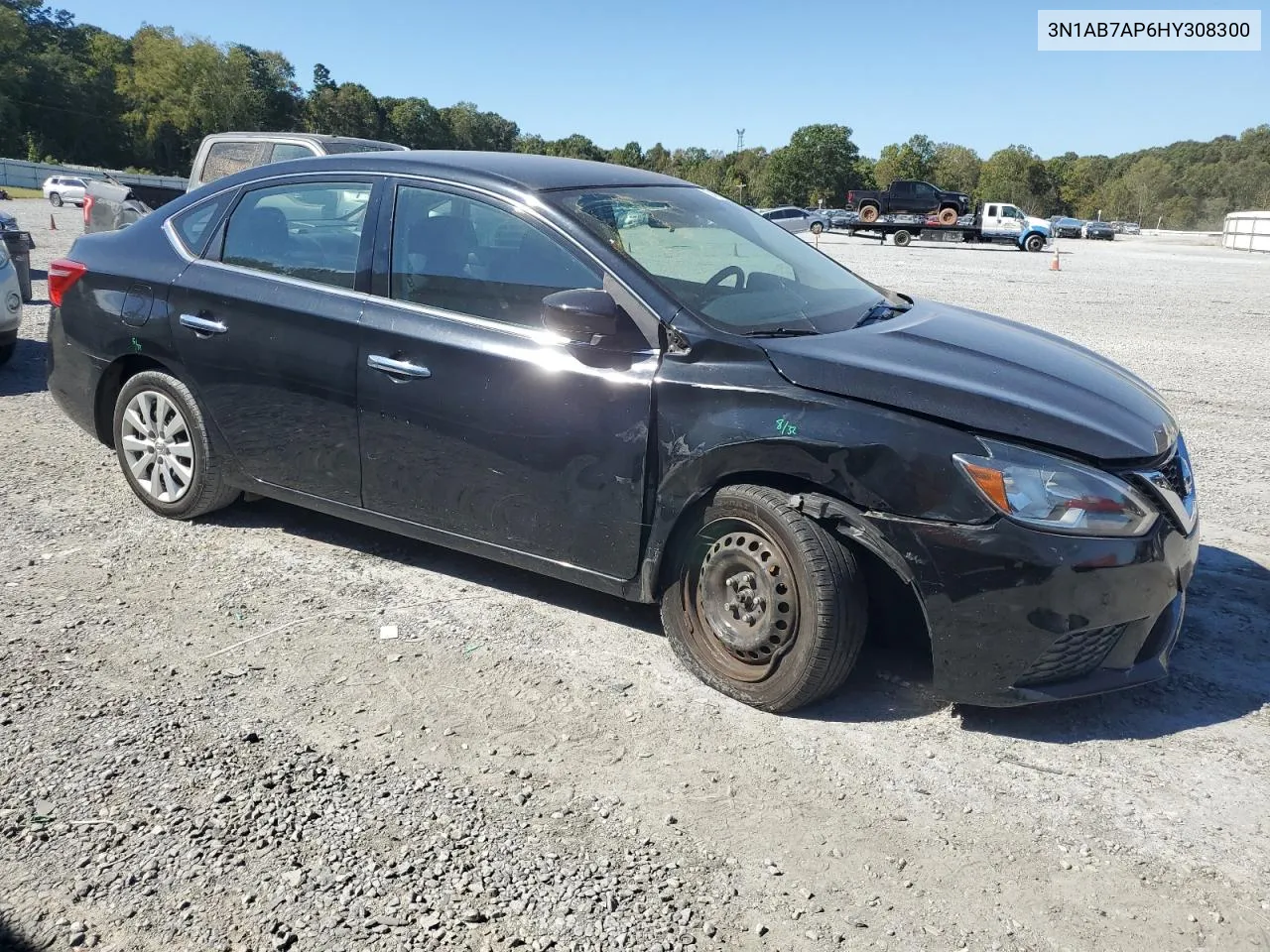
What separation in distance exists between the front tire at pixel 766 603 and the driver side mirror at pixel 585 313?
2.31ft

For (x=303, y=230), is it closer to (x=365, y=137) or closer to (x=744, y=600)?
(x=744, y=600)

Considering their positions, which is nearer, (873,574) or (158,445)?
(873,574)

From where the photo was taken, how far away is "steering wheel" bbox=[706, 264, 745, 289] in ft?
13.3

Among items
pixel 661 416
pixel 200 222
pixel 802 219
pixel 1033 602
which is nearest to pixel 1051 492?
pixel 1033 602

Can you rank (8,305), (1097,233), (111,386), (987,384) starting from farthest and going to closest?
(1097,233)
(8,305)
(111,386)
(987,384)

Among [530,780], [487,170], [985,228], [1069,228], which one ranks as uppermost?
[1069,228]

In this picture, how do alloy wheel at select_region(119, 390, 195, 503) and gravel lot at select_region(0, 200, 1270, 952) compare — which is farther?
alloy wheel at select_region(119, 390, 195, 503)

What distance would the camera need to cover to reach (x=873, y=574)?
11.5 ft

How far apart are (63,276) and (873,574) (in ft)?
14.0

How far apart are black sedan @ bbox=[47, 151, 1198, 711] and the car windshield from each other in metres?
0.02

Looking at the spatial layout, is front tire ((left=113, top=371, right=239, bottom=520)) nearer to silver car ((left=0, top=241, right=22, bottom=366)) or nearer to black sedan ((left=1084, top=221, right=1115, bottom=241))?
silver car ((left=0, top=241, right=22, bottom=366))

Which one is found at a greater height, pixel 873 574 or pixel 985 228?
pixel 985 228

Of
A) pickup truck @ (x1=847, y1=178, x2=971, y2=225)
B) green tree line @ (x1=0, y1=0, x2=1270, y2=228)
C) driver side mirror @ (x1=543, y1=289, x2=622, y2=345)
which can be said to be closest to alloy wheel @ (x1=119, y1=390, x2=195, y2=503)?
driver side mirror @ (x1=543, y1=289, x2=622, y2=345)

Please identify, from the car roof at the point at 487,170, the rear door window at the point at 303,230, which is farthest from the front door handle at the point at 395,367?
the car roof at the point at 487,170
